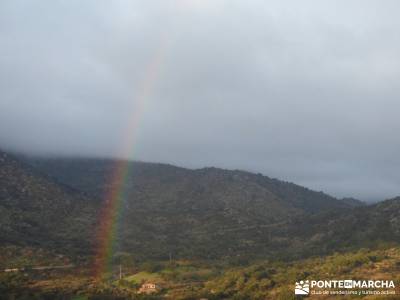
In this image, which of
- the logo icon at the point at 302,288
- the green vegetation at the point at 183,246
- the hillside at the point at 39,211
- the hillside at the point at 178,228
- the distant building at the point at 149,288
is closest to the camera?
the logo icon at the point at 302,288

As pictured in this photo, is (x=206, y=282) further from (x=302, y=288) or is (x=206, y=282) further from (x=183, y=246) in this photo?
(x=183, y=246)

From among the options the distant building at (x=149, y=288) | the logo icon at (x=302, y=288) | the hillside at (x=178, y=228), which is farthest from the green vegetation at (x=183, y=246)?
the logo icon at (x=302, y=288)

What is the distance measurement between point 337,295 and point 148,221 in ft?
395

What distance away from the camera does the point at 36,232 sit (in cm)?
12350

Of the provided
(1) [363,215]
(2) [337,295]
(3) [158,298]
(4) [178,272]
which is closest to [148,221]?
(1) [363,215]

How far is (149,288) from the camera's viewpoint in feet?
218

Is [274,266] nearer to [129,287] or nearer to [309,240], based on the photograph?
[129,287]

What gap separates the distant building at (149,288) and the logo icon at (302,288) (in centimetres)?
1877

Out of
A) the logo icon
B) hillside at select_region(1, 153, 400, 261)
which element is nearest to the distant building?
the logo icon

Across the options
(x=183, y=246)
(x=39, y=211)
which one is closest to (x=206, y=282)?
(x=183, y=246)

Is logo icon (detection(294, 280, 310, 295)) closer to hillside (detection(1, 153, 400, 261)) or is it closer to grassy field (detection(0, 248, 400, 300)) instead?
grassy field (detection(0, 248, 400, 300))

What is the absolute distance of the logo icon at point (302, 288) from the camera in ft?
170

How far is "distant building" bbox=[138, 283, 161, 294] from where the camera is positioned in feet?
211

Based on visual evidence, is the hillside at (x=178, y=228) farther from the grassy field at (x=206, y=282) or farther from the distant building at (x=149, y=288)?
the distant building at (x=149, y=288)
